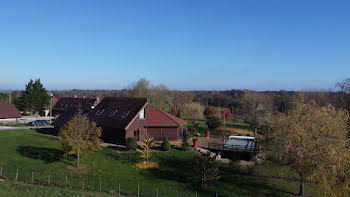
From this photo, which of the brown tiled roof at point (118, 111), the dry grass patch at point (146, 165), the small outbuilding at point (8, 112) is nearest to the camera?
the dry grass patch at point (146, 165)

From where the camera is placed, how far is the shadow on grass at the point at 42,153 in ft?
92.4

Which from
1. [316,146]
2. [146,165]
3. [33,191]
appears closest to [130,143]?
[146,165]

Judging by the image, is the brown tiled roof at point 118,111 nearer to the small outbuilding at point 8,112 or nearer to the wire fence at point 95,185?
the wire fence at point 95,185

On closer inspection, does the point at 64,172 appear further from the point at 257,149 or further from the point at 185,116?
the point at 185,116

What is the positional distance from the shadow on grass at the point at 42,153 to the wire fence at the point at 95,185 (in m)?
4.51

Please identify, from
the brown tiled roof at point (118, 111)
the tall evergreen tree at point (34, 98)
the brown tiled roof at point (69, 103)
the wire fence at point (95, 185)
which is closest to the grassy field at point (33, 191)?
the wire fence at point (95, 185)

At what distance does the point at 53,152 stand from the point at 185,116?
4331 centimetres

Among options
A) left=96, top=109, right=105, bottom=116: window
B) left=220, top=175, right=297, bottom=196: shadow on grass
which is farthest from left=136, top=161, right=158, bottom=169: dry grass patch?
left=96, top=109, right=105, bottom=116: window

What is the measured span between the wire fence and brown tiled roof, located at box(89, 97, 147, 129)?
1271cm

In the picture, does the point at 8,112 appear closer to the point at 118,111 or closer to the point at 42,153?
the point at 118,111

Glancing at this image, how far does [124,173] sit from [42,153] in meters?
10.0

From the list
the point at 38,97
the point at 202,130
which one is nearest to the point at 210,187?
the point at 202,130

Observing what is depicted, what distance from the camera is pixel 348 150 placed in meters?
20.2

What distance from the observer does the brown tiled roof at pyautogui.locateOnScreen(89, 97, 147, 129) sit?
3662 cm
